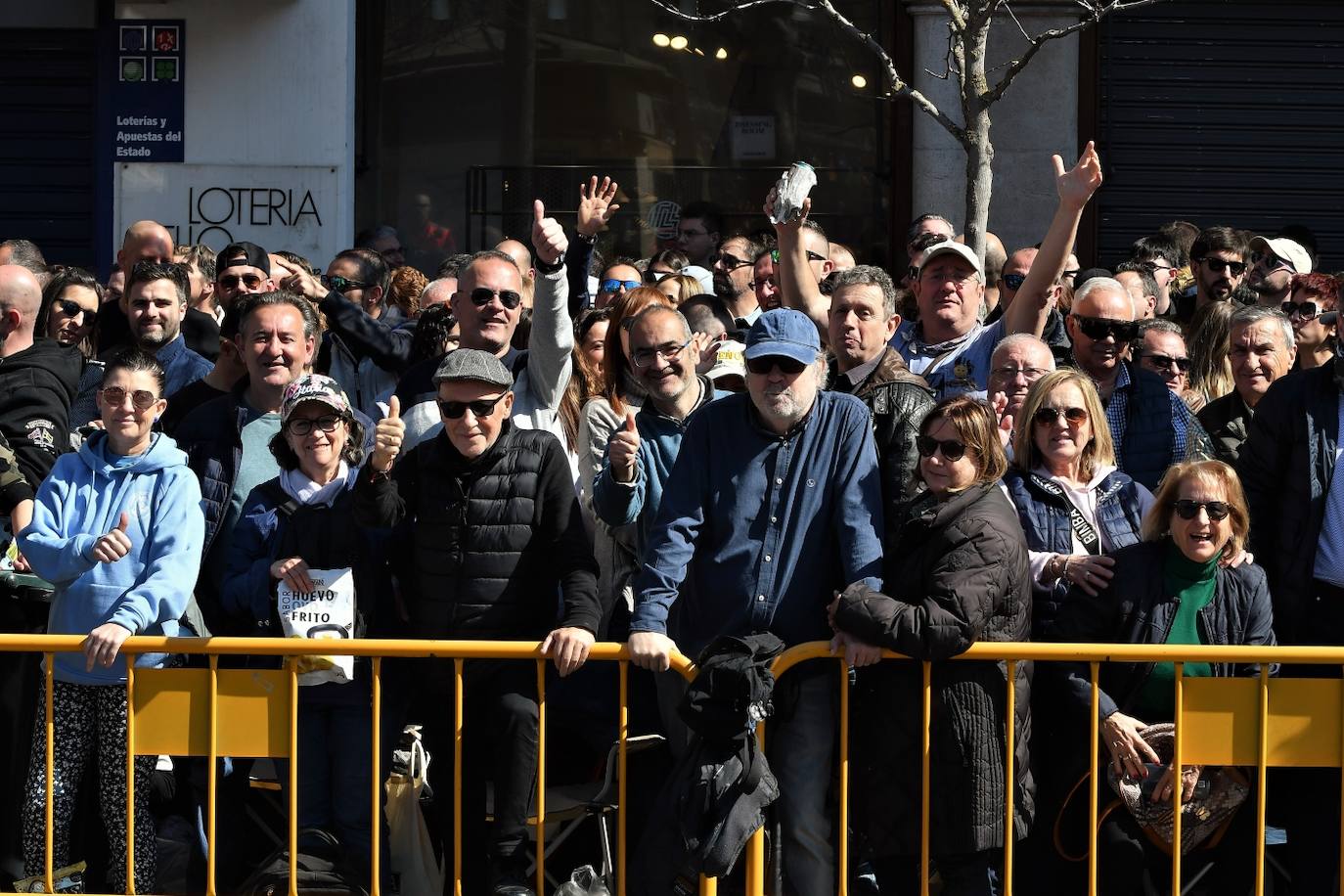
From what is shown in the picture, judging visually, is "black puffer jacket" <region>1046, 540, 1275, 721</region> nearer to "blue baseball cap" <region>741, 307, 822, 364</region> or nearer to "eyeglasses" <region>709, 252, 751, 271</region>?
"blue baseball cap" <region>741, 307, 822, 364</region>

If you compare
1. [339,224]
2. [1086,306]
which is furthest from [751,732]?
[339,224]

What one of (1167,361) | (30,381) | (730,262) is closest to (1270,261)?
(1167,361)

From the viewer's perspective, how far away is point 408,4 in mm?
13625

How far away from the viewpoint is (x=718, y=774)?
4902 millimetres

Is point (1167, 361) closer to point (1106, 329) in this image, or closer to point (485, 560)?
point (1106, 329)

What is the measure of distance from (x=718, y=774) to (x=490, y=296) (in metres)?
2.21

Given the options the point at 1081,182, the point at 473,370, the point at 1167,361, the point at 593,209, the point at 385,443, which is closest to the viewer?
the point at 385,443

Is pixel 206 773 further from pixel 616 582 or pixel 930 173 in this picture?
pixel 930 173

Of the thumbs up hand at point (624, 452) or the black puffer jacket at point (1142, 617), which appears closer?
the black puffer jacket at point (1142, 617)

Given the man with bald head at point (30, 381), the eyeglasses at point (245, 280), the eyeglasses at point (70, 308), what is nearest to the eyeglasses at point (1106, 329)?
the eyeglasses at point (245, 280)

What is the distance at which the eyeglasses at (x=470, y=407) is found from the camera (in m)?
5.55

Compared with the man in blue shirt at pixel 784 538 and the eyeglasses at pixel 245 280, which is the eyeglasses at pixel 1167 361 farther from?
the eyeglasses at pixel 245 280

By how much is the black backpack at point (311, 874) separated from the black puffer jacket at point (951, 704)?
1.55 meters

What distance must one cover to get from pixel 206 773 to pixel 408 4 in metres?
8.84
